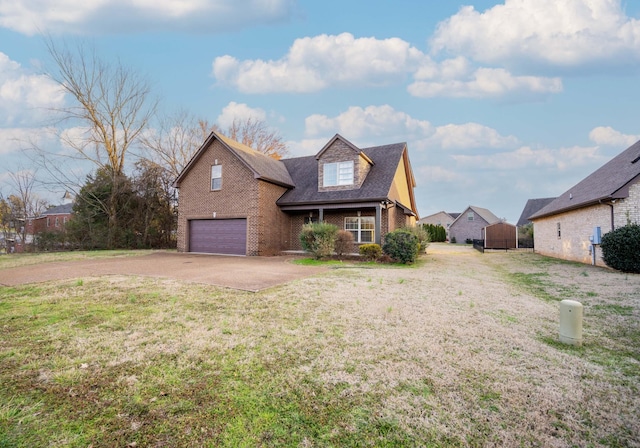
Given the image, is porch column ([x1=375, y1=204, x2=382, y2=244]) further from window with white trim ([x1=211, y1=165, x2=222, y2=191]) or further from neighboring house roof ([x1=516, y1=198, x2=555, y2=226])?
neighboring house roof ([x1=516, y1=198, x2=555, y2=226])

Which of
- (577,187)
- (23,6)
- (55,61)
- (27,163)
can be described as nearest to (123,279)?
(23,6)

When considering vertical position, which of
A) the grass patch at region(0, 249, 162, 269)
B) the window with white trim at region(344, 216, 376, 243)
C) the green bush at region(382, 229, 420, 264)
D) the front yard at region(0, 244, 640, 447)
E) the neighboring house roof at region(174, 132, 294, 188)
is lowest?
the front yard at region(0, 244, 640, 447)

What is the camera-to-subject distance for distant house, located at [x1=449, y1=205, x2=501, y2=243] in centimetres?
4456

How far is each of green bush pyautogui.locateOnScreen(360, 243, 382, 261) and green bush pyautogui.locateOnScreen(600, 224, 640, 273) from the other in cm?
933

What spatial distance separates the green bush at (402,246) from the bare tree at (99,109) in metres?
20.7

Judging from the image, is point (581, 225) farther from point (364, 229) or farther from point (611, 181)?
point (364, 229)

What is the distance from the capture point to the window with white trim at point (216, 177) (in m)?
17.6

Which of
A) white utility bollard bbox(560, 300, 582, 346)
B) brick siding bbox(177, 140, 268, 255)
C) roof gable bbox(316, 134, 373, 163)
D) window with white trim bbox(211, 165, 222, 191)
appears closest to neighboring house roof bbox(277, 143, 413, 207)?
roof gable bbox(316, 134, 373, 163)

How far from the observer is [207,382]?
9.50ft

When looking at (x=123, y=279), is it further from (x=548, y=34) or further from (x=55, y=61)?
(x=55, y=61)

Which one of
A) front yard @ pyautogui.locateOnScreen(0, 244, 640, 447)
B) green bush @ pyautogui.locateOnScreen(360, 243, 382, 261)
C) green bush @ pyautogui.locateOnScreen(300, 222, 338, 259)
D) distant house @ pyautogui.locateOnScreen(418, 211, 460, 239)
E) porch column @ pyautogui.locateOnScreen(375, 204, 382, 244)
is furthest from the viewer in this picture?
distant house @ pyautogui.locateOnScreen(418, 211, 460, 239)

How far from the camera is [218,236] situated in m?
17.6

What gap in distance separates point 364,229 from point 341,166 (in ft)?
13.1

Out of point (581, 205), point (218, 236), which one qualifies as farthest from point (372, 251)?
point (581, 205)
